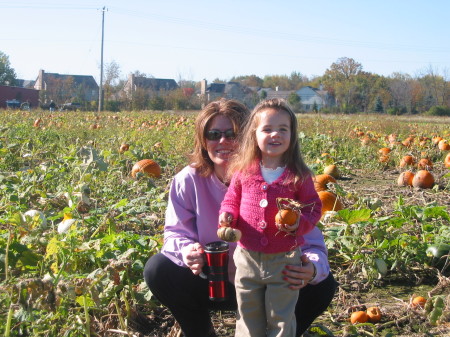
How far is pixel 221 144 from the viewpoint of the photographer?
265 cm

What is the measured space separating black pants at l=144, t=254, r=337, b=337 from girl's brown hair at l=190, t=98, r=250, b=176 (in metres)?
0.47

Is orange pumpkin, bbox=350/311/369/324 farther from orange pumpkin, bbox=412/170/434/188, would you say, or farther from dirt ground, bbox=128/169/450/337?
orange pumpkin, bbox=412/170/434/188

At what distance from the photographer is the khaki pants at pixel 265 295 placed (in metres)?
2.16

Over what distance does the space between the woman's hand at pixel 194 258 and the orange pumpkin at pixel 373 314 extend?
3.07 feet

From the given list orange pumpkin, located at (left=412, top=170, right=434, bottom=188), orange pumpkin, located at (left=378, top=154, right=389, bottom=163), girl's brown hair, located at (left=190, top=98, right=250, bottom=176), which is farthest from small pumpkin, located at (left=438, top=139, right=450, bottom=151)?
girl's brown hair, located at (left=190, top=98, right=250, bottom=176)

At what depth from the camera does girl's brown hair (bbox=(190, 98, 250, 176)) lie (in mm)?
2662

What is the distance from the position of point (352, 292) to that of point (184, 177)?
1.20 meters

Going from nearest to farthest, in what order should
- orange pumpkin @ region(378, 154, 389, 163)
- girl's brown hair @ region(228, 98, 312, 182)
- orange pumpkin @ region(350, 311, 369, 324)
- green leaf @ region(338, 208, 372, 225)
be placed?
1. girl's brown hair @ region(228, 98, 312, 182)
2. orange pumpkin @ region(350, 311, 369, 324)
3. green leaf @ region(338, 208, 372, 225)
4. orange pumpkin @ region(378, 154, 389, 163)

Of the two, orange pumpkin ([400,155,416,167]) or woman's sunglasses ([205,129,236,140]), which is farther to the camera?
orange pumpkin ([400,155,416,167])

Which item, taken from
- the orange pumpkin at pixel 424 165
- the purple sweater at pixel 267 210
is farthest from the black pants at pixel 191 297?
the orange pumpkin at pixel 424 165

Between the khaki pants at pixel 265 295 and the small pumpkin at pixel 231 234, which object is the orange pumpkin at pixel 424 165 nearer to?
the khaki pants at pixel 265 295

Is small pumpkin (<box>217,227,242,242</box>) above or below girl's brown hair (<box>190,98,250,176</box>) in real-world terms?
below

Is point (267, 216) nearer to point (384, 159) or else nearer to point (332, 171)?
point (332, 171)

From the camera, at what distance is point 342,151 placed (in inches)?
330
